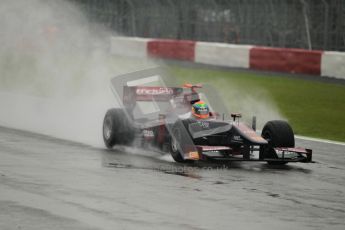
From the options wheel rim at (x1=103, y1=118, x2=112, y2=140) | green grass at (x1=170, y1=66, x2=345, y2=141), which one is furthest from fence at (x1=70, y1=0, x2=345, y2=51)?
wheel rim at (x1=103, y1=118, x2=112, y2=140)

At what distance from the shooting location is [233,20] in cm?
3269

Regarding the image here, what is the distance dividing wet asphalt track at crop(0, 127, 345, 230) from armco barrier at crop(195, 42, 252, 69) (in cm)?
1578

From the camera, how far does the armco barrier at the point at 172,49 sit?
32.9 m

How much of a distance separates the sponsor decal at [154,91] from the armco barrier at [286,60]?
40.5ft

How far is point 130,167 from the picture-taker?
12758mm

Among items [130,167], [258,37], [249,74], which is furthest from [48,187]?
[258,37]

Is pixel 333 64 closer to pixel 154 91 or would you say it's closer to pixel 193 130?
pixel 154 91

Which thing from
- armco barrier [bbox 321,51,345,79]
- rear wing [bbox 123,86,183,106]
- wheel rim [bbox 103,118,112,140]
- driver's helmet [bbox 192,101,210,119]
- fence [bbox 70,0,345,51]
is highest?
fence [bbox 70,0,345,51]

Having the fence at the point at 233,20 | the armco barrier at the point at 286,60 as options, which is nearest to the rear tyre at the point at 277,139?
the armco barrier at the point at 286,60

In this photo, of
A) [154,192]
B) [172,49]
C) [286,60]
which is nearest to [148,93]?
[154,192]

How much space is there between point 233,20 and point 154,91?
17.9 meters

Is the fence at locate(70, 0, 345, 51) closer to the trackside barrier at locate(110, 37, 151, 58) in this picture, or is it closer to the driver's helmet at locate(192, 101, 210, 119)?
the trackside barrier at locate(110, 37, 151, 58)

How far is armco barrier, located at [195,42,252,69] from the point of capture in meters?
30.3

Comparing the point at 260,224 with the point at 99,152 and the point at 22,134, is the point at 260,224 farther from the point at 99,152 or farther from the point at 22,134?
the point at 22,134
